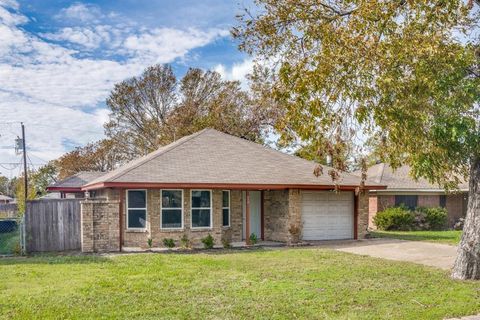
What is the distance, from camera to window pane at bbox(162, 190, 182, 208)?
701 inches

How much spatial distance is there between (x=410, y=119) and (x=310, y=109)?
1.98 meters

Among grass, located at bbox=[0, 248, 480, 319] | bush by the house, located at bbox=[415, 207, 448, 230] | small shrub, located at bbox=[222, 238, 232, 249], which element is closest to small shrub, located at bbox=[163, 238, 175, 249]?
small shrub, located at bbox=[222, 238, 232, 249]

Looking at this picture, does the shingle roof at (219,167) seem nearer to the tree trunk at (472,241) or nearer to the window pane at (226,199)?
the window pane at (226,199)

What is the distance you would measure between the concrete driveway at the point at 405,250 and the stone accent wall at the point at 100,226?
750 centimetres

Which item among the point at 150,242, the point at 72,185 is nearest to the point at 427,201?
the point at 150,242

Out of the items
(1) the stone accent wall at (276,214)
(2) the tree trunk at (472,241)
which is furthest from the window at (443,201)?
(2) the tree trunk at (472,241)

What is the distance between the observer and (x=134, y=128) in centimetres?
4309

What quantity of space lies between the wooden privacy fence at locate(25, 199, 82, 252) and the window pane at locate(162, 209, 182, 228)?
9.53 feet

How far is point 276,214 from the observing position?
1980cm

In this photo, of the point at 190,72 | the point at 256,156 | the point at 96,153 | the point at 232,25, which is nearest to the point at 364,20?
the point at 232,25

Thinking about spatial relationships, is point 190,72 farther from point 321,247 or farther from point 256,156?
point 321,247

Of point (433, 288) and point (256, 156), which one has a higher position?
point (256, 156)

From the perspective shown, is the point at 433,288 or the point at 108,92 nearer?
the point at 433,288

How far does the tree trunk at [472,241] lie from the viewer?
10570mm
